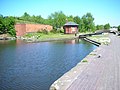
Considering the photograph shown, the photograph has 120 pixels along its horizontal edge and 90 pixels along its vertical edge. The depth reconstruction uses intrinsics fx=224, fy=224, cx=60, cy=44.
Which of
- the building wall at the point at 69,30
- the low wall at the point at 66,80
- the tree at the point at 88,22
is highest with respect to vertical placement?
the tree at the point at 88,22

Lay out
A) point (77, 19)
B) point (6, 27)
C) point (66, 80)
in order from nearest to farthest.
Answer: point (66, 80), point (6, 27), point (77, 19)

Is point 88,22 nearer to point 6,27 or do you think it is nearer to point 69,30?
point 69,30

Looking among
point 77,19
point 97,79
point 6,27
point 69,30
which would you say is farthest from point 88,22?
point 97,79

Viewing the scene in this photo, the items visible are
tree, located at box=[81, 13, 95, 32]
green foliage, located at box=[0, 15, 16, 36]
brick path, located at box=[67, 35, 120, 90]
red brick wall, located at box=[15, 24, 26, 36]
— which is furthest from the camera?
tree, located at box=[81, 13, 95, 32]

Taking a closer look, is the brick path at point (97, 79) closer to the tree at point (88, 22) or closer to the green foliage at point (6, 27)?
the green foliage at point (6, 27)

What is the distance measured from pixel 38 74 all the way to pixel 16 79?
221 centimetres

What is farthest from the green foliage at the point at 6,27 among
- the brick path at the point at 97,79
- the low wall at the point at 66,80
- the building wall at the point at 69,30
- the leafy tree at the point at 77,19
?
the low wall at the point at 66,80

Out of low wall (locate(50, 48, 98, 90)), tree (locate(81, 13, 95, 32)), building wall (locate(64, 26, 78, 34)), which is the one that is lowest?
low wall (locate(50, 48, 98, 90))

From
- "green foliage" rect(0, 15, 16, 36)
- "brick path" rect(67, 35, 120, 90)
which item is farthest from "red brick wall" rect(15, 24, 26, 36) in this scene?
"brick path" rect(67, 35, 120, 90)

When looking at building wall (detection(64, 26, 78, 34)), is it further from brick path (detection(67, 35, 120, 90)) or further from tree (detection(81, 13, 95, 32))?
brick path (detection(67, 35, 120, 90))

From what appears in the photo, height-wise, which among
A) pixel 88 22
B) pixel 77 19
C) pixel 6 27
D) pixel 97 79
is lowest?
pixel 97 79

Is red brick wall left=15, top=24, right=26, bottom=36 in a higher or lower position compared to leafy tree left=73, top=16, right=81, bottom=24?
lower

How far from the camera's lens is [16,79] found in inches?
660

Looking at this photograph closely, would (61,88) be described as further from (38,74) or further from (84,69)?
(38,74)
